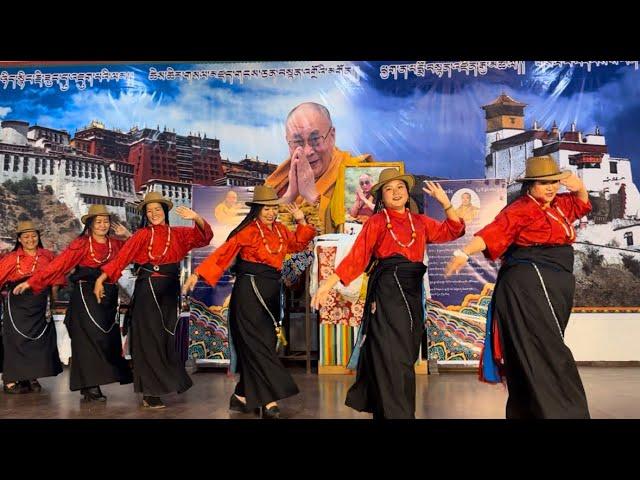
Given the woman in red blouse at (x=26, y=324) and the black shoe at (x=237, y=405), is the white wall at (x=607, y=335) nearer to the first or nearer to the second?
the black shoe at (x=237, y=405)

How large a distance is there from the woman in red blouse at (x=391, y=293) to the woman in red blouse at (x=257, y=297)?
821mm

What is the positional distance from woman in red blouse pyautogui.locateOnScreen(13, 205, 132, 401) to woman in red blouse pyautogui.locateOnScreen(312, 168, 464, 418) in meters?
2.40

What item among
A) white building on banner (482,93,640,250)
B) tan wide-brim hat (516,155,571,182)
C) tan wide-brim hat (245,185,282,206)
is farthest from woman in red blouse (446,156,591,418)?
white building on banner (482,93,640,250)

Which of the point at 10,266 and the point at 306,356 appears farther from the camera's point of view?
the point at 306,356

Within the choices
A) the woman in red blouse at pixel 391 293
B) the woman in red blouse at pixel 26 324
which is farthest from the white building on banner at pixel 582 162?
the woman in red blouse at pixel 26 324

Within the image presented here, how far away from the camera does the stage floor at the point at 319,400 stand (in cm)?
479

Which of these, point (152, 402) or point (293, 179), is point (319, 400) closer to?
point (152, 402)

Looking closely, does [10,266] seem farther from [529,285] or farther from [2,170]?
[529,285]

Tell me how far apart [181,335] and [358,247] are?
3625 mm

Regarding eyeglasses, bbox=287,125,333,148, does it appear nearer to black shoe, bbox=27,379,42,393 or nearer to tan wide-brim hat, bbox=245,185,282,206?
tan wide-brim hat, bbox=245,185,282,206

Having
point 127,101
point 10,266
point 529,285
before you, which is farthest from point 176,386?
point 127,101

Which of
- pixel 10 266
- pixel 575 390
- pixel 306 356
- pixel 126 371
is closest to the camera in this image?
pixel 575 390

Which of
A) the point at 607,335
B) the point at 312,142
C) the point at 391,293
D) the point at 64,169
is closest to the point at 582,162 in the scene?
the point at 607,335

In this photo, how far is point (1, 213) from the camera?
297 inches
